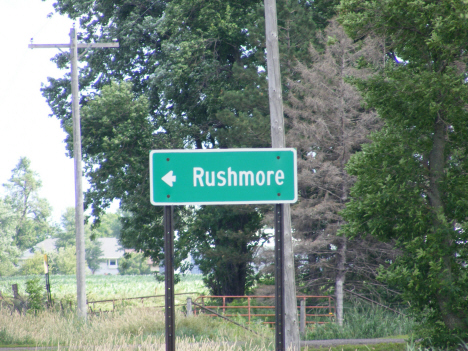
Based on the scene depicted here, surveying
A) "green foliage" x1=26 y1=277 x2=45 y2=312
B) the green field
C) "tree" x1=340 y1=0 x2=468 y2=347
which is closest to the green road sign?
"tree" x1=340 y1=0 x2=468 y2=347

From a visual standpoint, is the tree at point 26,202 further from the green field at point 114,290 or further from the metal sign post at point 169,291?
the metal sign post at point 169,291

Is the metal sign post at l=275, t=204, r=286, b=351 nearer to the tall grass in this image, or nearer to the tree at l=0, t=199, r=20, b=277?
the tall grass

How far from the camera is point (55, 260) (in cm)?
8650

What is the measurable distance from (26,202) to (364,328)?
8103 centimetres

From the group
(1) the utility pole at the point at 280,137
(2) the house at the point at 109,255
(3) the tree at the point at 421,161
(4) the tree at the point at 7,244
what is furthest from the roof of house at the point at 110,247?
(3) the tree at the point at 421,161

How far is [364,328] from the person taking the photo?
1530 centimetres

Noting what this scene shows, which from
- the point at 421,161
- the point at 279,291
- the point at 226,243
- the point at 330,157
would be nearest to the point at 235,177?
the point at 279,291

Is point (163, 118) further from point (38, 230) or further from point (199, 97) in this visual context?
point (38, 230)

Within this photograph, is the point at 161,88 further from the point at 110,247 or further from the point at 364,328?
the point at 110,247

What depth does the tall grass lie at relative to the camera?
49.5 ft

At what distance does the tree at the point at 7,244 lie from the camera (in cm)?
6944

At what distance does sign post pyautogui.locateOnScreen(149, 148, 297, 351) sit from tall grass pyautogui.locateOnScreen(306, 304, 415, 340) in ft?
41.1

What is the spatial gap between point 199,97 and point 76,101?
24.6 feet

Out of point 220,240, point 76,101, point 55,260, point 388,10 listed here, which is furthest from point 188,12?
point 55,260
